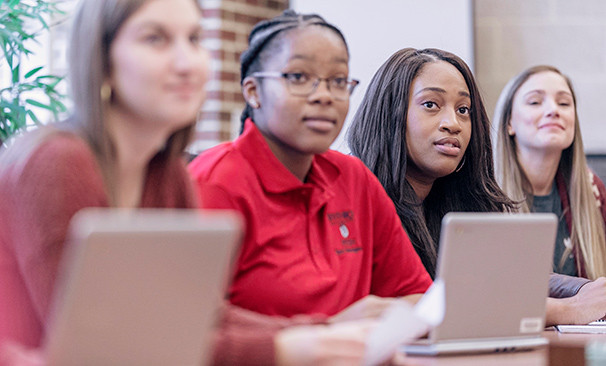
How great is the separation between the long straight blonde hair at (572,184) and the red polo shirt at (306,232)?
82 centimetres

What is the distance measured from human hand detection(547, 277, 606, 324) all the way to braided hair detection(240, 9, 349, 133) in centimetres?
80

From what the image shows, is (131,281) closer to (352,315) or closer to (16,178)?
(16,178)

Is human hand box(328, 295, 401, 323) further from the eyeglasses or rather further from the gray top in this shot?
the gray top

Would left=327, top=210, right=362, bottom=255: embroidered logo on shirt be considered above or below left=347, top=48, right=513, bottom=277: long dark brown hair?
below

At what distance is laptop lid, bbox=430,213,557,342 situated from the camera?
133 cm

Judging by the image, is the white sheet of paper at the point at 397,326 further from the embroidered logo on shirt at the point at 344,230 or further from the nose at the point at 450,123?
the nose at the point at 450,123

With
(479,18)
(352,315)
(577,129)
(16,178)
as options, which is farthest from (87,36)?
(479,18)

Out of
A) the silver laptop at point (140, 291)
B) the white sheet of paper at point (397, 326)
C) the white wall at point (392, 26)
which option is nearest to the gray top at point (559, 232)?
the white wall at point (392, 26)

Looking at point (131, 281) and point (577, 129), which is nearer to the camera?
point (131, 281)

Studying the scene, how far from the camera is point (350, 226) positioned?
1769 mm

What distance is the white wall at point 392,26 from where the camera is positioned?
331cm

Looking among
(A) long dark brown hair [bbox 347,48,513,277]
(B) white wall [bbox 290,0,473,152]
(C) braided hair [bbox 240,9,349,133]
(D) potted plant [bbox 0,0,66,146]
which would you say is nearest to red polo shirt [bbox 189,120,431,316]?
(C) braided hair [bbox 240,9,349,133]

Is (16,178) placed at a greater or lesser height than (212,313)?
greater

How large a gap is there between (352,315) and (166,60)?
20.0 inches
